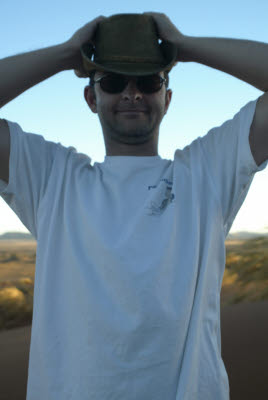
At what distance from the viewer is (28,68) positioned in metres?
1.68

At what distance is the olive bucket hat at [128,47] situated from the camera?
5.65ft

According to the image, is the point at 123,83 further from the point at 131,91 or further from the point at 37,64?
the point at 37,64

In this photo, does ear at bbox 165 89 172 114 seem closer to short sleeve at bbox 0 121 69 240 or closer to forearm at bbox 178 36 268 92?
forearm at bbox 178 36 268 92

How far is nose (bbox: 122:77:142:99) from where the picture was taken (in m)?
1.72

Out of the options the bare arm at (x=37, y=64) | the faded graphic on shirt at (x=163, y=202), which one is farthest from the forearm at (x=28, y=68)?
the faded graphic on shirt at (x=163, y=202)

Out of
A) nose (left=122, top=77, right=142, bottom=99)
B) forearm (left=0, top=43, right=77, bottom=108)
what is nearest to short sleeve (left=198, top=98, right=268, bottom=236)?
nose (left=122, top=77, right=142, bottom=99)

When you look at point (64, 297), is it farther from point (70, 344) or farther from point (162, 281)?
point (162, 281)

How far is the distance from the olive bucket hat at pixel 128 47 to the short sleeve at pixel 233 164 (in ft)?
1.22

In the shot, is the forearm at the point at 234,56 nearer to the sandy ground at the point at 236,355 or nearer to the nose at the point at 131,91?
the nose at the point at 131,91

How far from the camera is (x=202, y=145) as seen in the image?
1.73 m

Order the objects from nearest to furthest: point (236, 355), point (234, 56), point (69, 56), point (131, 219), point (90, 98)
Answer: point (131, 219), point (234, 56), point (69, 56), point (90, 98), point (236, 355)

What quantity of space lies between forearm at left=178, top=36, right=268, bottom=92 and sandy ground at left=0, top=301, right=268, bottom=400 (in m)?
3.37

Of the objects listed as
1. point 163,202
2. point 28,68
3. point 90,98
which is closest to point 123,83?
point 90,98

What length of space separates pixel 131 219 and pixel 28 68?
28.7 inches
